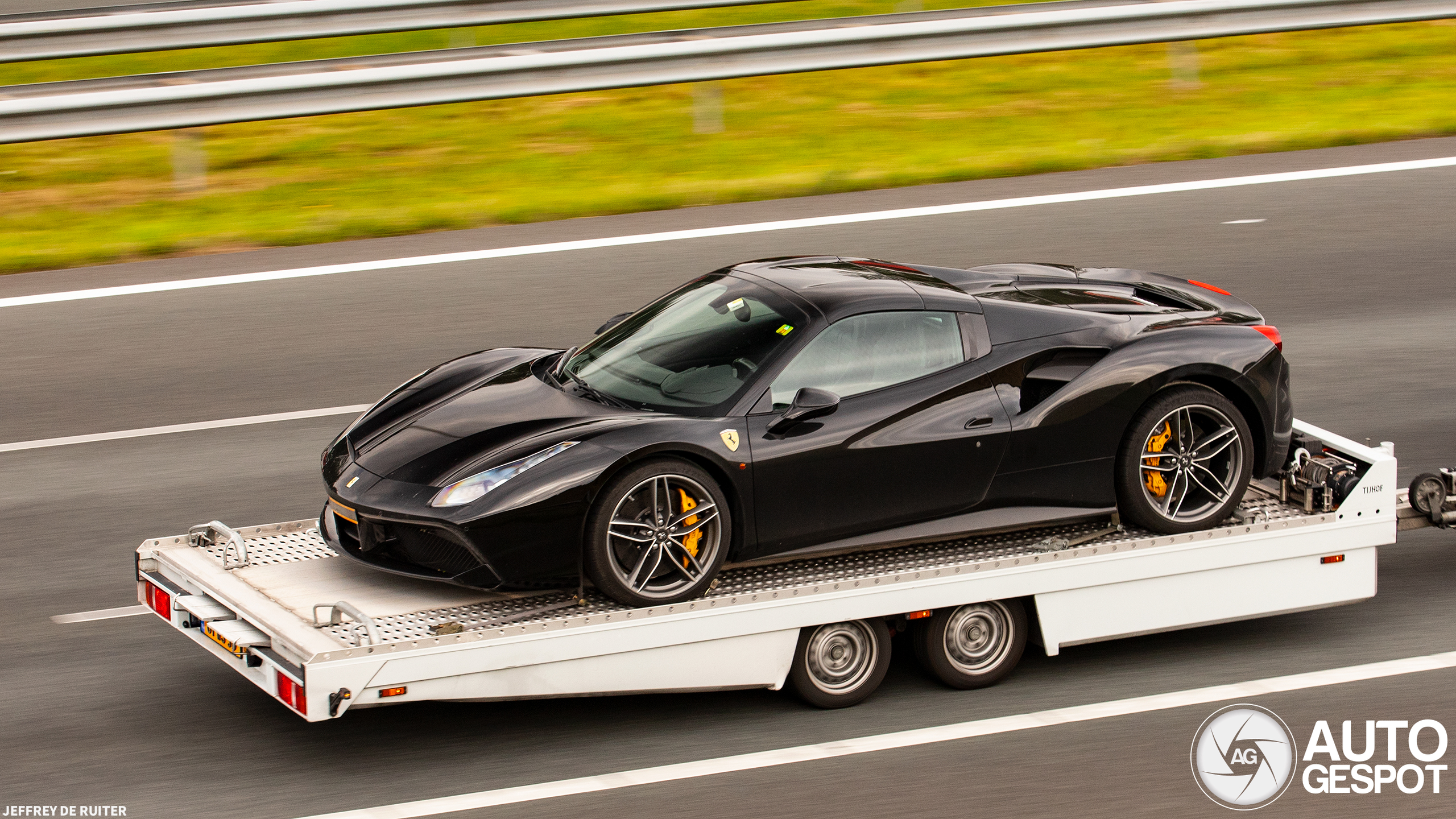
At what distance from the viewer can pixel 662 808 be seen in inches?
237

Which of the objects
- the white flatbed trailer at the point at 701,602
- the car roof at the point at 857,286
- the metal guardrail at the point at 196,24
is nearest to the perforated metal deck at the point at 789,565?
the white flatbed trailer at the point at 701,602

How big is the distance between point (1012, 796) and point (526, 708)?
2020 mm

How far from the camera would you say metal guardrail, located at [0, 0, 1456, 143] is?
13281mm

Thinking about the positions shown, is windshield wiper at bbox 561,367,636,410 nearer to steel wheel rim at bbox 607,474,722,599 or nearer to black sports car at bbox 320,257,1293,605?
black sports car at bbox 320,257,1293,605

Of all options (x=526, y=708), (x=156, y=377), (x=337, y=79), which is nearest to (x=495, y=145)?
(x=337, y=79)

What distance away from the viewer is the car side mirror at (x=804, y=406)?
6.65 m

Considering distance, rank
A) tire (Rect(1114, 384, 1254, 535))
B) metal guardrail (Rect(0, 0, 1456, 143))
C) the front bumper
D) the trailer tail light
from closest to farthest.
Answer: the trailer tail light < the front bumper < tire (Rect(1114, 384, 1254, 535)) < metal guardrail (Rect(0, 0, 1456, 143))

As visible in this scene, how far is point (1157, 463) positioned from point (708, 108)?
8.60 m

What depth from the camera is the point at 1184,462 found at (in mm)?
7277

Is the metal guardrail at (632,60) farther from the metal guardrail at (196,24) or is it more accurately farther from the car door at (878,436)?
the car door at (878,436)

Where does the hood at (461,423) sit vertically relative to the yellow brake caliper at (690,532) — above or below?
above

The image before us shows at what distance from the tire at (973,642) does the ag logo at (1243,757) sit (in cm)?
83

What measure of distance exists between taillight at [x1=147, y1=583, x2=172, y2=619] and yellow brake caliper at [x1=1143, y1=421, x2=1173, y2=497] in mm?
4113

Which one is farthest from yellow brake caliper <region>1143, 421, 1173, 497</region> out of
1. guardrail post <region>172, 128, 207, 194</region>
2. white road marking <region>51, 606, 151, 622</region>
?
guardrail post <region>172, 128, 207, 194</region>
